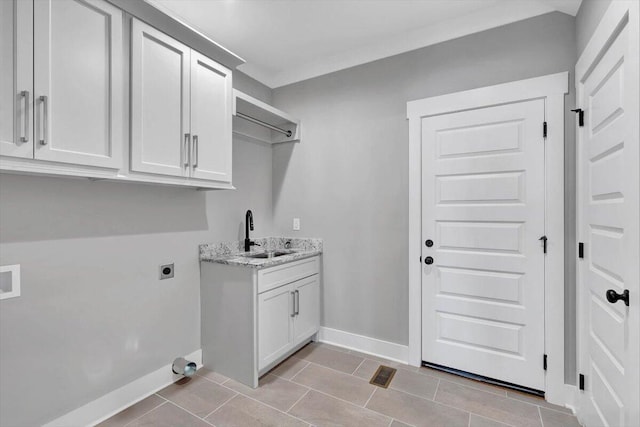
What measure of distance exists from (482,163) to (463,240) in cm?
59

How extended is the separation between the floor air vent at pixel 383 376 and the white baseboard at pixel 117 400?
58.5 inches

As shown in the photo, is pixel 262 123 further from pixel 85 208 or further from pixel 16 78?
pixel 16 78

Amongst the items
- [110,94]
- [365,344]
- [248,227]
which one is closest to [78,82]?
[110,94]

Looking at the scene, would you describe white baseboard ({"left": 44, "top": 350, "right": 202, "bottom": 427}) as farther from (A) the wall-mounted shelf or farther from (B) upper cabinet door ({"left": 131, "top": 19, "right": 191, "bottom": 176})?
(A) the wall-mounted shelf

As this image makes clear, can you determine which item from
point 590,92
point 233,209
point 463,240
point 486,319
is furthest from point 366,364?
point 590,92

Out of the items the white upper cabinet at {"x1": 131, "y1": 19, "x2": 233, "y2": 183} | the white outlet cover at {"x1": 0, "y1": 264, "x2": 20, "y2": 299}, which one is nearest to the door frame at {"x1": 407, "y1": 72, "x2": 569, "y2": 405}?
the white upper cabinet at {"x1": 131, "y1": 19, "x2": 233, "y2": 183}

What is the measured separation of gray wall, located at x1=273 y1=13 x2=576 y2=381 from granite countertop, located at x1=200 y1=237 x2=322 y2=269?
121 millimetres

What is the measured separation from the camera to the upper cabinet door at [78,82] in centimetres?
131

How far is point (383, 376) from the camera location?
7.55 feet

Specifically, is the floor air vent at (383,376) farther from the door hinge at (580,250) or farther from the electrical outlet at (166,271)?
the electrical outlet at (166,271)

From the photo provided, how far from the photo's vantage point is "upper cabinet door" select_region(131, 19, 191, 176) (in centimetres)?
167

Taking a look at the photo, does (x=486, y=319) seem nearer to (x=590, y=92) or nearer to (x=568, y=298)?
(x=568, y=298)

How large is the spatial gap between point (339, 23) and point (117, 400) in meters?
3.08

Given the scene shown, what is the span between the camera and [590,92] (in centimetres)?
168
